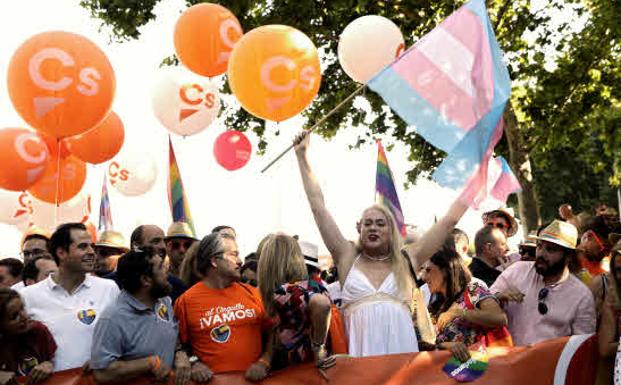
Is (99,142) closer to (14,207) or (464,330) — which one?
(14,207)

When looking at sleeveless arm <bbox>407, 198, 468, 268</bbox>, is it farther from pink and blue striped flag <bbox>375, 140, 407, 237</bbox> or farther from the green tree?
the green tree

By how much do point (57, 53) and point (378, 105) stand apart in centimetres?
1031

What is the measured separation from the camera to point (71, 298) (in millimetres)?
5277

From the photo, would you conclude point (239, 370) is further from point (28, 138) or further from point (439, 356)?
point (28, 138)

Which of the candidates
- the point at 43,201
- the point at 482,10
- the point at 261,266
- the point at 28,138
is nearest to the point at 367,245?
the point at 261,266

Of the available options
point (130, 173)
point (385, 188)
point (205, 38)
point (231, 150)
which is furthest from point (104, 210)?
point (385, 188)

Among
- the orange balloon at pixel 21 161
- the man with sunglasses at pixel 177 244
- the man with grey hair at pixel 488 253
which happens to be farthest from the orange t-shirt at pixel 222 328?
the orange balloon at pixel 21 161

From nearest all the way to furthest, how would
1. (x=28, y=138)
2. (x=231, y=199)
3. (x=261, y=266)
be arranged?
(x=261, y=266), (x=28, y=138), (x=231, y=199)

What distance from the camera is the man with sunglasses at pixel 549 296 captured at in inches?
220

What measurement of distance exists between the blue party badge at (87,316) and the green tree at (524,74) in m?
11.8

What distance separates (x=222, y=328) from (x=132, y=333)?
0.49 m

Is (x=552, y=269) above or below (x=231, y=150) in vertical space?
below

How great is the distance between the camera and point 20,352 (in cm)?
493

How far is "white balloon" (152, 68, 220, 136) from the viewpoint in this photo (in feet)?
37.4
